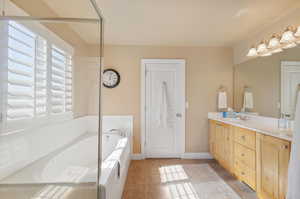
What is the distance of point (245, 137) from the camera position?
223cm

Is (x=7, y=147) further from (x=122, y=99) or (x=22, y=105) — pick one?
(x=122, y=99)

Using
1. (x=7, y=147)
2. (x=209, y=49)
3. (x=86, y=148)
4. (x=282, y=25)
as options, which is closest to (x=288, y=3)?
(x=282, y=25)

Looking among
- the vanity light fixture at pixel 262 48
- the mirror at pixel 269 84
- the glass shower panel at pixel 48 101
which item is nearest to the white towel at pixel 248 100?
the mirror at pixel 269 84

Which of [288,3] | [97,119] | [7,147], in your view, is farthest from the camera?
[288,3]

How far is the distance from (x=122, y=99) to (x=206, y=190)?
2101 millimetres

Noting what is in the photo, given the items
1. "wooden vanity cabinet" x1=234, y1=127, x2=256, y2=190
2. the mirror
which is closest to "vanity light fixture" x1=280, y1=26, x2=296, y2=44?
the mirror

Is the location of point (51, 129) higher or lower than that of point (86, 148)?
higher

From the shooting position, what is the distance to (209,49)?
3.52 meters

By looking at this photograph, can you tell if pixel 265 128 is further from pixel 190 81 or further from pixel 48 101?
pixel 48 101

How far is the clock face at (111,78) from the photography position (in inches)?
133

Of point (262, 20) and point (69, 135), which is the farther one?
point (262, 20)

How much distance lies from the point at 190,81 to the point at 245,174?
74.1 inches

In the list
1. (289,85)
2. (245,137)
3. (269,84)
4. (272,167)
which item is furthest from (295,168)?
(269,84)

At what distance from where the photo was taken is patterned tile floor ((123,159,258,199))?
7.01ft
